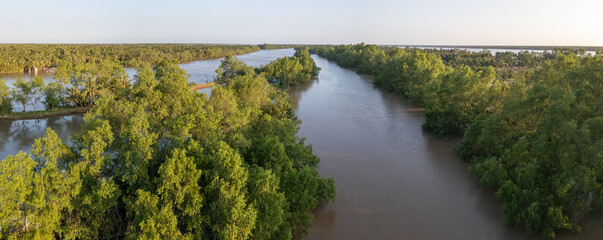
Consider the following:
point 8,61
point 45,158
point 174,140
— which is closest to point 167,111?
point 174,140

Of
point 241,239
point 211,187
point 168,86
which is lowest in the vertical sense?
point 241,239

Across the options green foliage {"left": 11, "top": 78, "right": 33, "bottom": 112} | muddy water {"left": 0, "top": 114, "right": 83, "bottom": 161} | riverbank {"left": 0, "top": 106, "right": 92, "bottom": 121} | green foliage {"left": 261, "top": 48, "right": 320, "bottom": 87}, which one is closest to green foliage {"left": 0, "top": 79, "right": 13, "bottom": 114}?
riverbank {"left": 0, "top": 106, "right": 92, "bottom": 121}

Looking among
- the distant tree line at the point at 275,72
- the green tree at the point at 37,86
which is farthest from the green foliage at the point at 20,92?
the distant tree line at the point at 275,72

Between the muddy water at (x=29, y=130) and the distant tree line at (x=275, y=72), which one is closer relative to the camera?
the muddy water at (x=29, y=130)

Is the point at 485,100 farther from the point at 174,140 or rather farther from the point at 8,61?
the point at 8,61

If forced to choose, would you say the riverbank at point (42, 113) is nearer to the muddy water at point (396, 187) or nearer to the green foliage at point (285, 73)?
the muddy water at point (396, 187)
